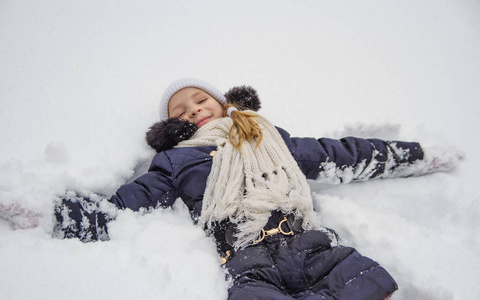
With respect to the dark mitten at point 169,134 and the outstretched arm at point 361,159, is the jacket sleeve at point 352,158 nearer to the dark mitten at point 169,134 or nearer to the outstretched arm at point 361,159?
the outstretched arm at point 361,159

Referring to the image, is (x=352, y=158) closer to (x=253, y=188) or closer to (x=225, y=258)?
(x=253, y=188)

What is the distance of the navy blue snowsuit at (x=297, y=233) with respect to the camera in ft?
2.67

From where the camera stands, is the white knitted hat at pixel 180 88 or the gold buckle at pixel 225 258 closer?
the gold buckle at pixel 225 258

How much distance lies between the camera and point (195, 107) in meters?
1.35

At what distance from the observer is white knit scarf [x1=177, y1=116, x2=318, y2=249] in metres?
0.97

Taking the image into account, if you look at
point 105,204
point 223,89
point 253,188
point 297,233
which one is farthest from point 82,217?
point 223,89

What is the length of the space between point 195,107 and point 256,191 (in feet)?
1.94

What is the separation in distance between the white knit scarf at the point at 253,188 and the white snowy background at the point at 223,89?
138 mm

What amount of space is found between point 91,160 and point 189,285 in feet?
2.45

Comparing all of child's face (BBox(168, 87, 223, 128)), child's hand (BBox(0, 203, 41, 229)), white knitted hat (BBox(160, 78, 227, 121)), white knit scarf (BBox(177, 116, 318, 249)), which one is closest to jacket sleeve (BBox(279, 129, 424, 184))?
white knit scarf (BBox(177, 116, 318, 249))

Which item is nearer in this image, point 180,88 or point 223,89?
point 180,88

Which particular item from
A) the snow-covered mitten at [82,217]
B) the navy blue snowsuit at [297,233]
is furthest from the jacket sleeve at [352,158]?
the snow-covered mitten at [82,217]

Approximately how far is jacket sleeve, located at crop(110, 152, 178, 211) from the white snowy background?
48 millimetres

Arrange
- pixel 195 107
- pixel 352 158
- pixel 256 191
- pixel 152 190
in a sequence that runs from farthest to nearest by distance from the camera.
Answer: pixel 195 107 < pixel 352 158 < pixel 152 190 < pixel 256 191
